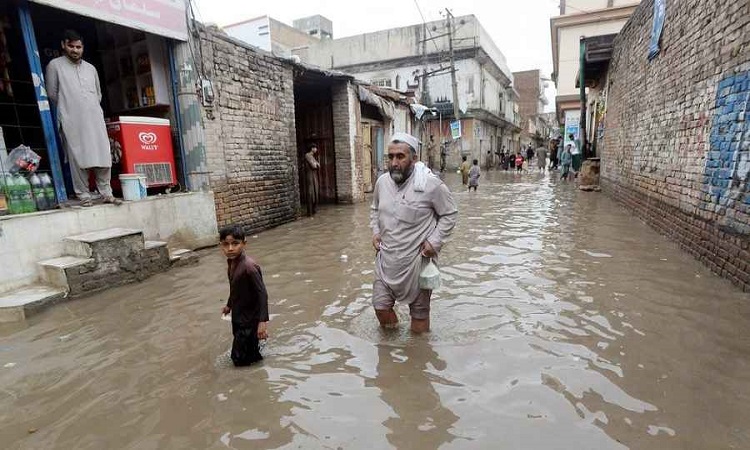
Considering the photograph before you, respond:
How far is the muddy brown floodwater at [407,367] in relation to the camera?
236 cm

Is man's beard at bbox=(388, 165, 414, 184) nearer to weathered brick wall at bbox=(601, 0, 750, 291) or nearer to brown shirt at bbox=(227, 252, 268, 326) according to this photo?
brown shirt at bbox=(227, 252, 268, 326)

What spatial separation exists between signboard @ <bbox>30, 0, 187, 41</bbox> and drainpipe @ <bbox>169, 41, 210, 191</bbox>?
324 mm

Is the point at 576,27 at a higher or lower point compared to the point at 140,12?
higher

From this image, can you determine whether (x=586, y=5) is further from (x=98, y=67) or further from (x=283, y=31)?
(x=98, y=67)

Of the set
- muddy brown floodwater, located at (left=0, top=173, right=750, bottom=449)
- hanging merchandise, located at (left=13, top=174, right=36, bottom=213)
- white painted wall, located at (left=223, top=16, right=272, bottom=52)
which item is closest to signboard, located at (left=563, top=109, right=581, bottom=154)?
white painted wall, located at (left=223, top=16, right=272, bottom=52)

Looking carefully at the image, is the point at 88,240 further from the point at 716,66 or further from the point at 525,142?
the point at 525,142

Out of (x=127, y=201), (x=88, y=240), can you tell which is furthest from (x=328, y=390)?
(x=127, y=201)

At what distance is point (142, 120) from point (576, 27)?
25740 millimetres

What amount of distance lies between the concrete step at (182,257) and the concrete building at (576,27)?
2347 centimetres

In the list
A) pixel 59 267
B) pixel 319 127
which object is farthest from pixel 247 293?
pixel 319 127

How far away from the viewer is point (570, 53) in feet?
80.5

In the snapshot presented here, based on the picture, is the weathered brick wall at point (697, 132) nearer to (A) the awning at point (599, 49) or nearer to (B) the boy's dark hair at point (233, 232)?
(A) the awning at point (599, 49)

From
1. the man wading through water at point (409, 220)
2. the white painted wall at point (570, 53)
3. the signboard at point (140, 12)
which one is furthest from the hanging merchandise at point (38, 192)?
the white painted wall at point (570, 53)

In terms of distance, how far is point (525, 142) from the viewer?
5378 cm
